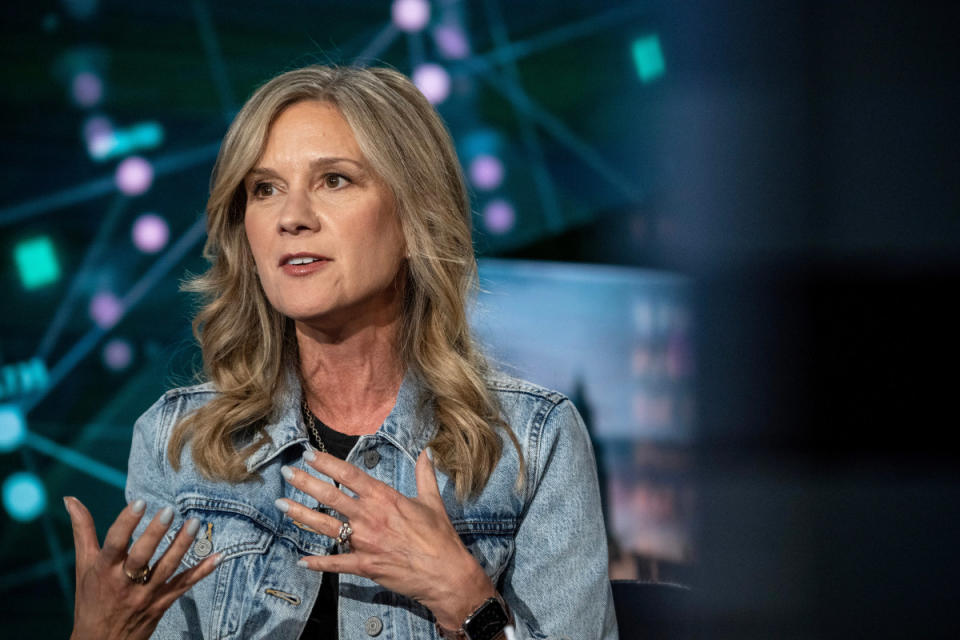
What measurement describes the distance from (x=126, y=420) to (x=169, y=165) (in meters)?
0.74

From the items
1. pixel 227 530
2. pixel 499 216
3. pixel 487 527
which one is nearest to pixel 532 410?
pixel 487 527

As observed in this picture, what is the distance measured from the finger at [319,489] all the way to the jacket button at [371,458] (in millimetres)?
364

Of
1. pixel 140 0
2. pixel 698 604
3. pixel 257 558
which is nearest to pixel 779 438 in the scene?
pixel 698 604

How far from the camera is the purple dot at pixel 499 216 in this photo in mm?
2674

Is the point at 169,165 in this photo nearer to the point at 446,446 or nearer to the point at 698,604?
the point at 446,446

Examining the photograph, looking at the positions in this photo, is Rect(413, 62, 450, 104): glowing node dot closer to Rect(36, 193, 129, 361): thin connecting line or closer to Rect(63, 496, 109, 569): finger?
Rect(36, 193, 129, 361): thin connecting line

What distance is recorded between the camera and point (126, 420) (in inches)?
99.7

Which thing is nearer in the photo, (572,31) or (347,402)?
(347,402)

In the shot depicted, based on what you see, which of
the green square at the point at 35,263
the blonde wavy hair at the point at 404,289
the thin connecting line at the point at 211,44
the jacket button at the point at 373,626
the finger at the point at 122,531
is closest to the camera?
the finger at the point at 122,531

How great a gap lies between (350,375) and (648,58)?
64.0 inches

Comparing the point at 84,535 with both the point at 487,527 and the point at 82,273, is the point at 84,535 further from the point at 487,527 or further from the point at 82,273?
the point at 82,273

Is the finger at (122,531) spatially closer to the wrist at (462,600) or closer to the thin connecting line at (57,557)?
the wrist at (462,600)

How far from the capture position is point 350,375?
1612 mm

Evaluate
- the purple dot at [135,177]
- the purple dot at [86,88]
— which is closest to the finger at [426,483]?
the purple dot at [135,177]
